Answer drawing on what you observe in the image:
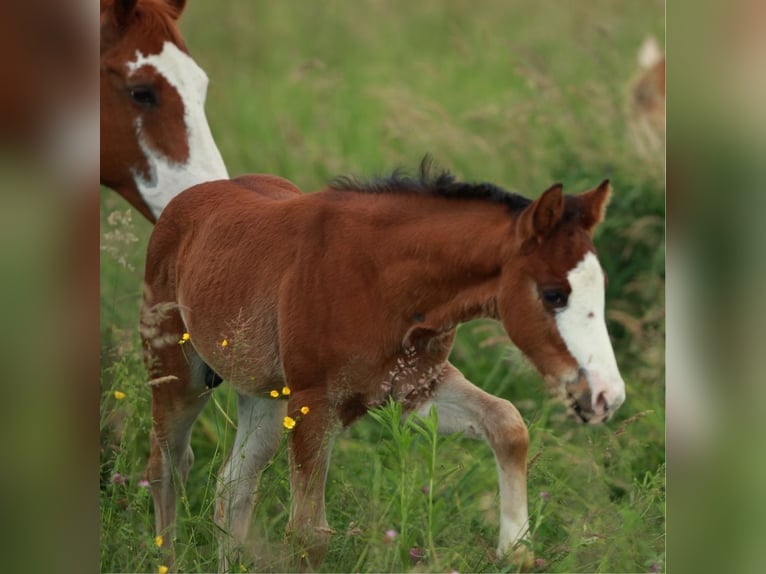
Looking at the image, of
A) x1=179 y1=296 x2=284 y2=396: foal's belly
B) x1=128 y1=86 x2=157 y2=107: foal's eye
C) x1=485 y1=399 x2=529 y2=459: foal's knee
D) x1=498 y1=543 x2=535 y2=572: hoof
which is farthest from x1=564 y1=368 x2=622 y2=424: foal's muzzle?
x1=128 y1=86 x2=157 y2=107: foal's eye

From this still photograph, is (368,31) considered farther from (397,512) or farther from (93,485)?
(93,485)

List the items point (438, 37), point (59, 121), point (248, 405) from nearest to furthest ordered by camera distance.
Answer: point (59, 121), point (248, 405), point (438, 37)

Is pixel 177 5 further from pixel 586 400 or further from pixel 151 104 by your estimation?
pixel 586 400

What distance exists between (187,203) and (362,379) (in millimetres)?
1043

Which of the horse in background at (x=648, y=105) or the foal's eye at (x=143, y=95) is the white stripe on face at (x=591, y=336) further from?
the foal's eye at (x=143, y=95)

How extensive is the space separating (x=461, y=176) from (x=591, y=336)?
1249mm

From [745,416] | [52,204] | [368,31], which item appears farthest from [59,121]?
[745,416]

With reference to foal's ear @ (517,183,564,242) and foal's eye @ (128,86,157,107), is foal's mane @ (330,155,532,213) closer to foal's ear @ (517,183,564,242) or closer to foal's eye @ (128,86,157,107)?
foal's ear @ (517,183,564,242)

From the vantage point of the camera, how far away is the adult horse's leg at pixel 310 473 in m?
4.28

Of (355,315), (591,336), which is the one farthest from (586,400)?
(355,315)

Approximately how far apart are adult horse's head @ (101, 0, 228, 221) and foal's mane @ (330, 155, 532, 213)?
0.65 meters

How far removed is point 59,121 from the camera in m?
3.43

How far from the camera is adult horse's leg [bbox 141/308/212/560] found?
185 inches

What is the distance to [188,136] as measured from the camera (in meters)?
4.71
